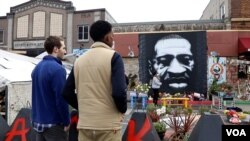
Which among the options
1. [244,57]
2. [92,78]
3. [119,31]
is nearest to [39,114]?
[92,78]

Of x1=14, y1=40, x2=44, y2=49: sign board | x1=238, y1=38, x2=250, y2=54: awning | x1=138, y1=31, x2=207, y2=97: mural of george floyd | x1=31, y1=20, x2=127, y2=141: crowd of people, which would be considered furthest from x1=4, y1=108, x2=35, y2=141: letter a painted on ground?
x1=14, y1=40, x2=44, y2=49: sign board

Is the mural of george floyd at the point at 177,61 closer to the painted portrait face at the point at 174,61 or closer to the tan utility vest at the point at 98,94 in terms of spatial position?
the painted portrait face at the point at 174,61

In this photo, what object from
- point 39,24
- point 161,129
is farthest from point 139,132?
point 39,24

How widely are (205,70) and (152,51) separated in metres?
2.91

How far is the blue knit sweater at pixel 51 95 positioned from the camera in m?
3.69

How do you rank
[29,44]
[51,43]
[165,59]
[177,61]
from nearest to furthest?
[51,43] → [177,61] → [165,59] → [29,44]

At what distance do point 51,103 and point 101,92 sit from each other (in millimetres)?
803

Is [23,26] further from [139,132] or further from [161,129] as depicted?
[139,132]

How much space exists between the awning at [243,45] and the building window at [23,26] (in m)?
20.1

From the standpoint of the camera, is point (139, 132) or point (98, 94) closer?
point (98, 94)

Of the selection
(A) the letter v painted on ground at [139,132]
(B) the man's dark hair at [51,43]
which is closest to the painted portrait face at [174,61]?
(A) the letter v painted on ground at [139,132]

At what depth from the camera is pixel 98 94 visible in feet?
10.6

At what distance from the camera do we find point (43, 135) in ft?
12.6

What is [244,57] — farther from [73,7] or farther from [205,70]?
[73,7]
